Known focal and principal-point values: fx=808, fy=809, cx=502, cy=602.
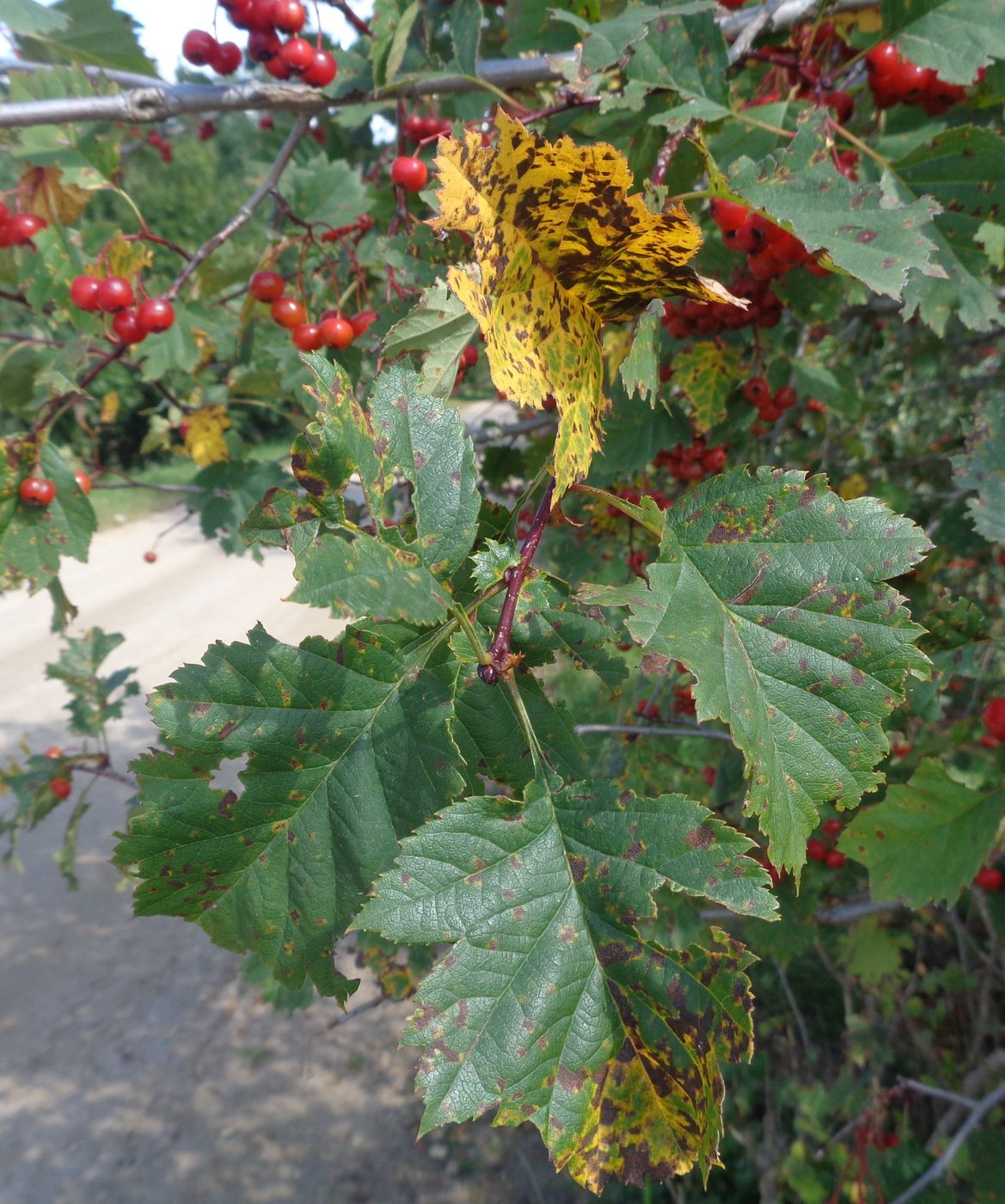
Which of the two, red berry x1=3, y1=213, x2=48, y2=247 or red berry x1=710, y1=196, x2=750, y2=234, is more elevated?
red berry x1=3, y1=213, x2=48, y2=247

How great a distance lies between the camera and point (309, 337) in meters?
1.89

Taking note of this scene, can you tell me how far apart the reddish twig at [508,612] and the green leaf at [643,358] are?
0.17 metres

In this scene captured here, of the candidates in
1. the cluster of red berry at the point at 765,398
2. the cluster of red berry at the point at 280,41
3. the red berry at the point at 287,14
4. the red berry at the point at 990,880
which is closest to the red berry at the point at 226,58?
the cluster of red berry at the point at 280,41

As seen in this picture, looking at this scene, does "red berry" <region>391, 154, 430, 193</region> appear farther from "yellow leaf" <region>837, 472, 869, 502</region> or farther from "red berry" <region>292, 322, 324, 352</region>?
"yellow leaf" <region>837, 472, 869, 502</region>

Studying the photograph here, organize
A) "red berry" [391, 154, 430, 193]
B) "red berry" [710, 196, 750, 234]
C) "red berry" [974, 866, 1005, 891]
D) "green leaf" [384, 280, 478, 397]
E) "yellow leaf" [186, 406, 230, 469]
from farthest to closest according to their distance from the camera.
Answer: "yellow leaf" [186, 406, 230, 469], "red berry" [974, 866, 1005, 891], "red berry" [391, 154, 430, 193], "red berry" [710, 196, 750, 234], "green leaf" [384, 280, 478, 397]

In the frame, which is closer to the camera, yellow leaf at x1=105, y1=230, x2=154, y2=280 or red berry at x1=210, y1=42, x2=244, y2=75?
yellow leaf at x1=105, y1=230, x2=154, y2=280

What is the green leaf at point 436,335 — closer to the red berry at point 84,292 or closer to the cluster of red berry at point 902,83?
the cluster of red berry at point 902,83

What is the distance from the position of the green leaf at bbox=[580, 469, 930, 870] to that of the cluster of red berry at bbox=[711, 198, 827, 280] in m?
0.73

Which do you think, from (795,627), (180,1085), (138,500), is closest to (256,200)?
(795,627)

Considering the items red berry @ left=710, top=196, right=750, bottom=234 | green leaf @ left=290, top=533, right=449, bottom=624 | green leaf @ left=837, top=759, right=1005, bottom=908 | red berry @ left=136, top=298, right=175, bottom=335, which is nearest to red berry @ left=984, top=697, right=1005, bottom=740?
green leaf @ left=837, top=759, right=1005, bottom=908

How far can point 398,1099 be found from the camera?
434cm

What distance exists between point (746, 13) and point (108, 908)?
6198 mm

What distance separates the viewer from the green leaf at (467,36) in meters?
1.49

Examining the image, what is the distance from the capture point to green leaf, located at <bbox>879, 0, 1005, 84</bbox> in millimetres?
1345
